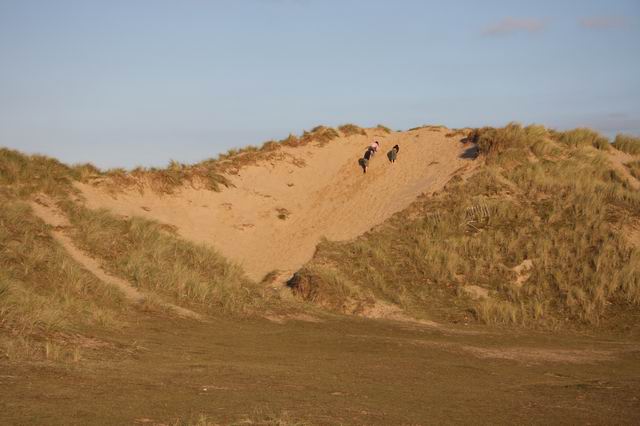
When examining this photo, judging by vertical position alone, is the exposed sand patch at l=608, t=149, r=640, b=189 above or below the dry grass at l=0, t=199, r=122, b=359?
above

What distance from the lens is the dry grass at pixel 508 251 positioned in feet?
69.3

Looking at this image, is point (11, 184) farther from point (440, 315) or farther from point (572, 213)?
point (572, 213)

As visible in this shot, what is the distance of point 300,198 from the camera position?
30.0 m

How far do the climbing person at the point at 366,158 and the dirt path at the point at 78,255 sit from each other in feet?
43.8

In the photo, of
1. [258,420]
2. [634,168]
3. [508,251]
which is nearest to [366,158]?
[508,251]

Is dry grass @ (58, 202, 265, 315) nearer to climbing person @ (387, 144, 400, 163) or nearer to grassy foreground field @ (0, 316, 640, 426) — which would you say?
grassy foreground field @ (0, 316, 640, 426)

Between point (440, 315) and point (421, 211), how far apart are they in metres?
6.13

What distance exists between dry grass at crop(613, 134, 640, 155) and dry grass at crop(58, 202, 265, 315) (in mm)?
17742

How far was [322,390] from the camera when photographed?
431 inches

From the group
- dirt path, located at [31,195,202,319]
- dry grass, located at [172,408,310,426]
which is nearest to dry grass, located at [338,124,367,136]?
dirt path, located at [31,195,202,319]

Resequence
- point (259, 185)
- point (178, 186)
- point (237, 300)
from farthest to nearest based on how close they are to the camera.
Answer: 1. point (259, 185)
2. point (178, 186)
3. point (237, 300)

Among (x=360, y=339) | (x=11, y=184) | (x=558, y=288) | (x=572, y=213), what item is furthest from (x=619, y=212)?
(x=11, y=184)

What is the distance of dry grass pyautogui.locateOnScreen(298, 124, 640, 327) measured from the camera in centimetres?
2112

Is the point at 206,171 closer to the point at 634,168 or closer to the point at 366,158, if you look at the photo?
the point at 366,158
